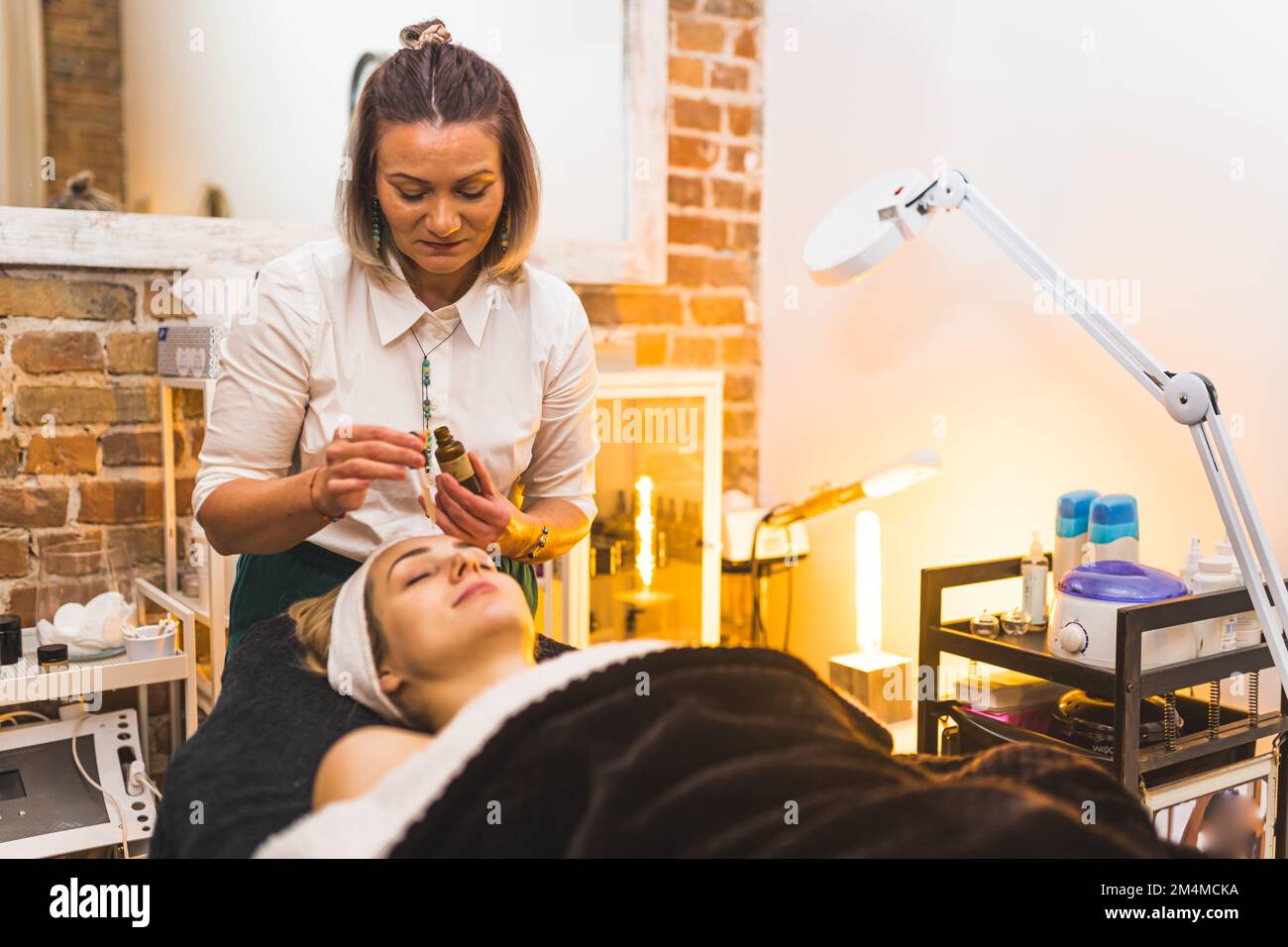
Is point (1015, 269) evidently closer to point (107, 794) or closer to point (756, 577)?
point (756, 577)

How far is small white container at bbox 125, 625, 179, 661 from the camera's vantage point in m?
1.75

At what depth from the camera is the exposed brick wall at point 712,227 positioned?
2.56 meters

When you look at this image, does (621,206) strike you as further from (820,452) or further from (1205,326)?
(1205,326)

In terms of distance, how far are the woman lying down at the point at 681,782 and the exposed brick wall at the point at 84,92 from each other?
1389mm

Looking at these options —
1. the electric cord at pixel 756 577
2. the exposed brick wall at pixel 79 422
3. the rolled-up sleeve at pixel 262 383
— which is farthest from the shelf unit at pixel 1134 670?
the exposed brick wall at pixel 79 422

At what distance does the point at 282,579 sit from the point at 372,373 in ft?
0.91

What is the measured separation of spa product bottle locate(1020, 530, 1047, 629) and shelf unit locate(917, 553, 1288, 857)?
0.06 metres

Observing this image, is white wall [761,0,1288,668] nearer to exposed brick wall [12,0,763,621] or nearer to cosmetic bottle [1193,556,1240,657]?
cosmetic bottle [1193,556,1240,657]

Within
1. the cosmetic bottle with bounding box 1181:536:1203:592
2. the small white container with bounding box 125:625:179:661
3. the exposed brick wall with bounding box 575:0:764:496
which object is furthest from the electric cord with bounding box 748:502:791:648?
the small white container with bounding box 125:625:179:661

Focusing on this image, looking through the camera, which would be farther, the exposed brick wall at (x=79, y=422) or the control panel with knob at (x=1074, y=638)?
the exposed brick wall at (x=79, y=422)

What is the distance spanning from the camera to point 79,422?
76.9 inches

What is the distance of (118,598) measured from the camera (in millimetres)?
1792

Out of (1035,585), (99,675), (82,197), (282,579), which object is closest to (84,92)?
(82,197)

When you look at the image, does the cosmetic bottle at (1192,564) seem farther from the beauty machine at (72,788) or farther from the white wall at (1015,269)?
the beauty machine at (72,788)
